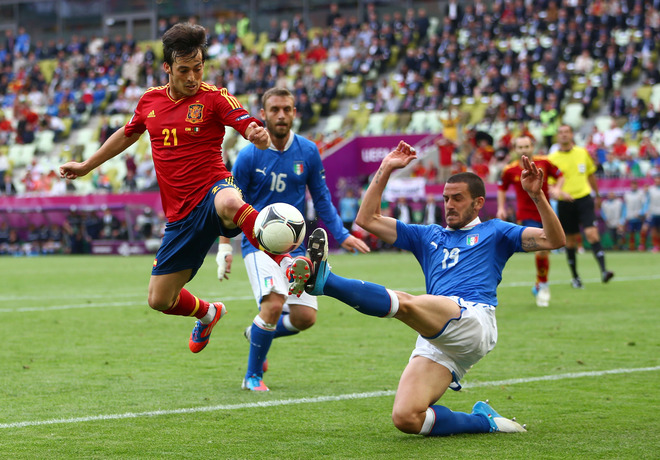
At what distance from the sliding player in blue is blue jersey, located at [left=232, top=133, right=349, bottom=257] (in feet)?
5.18

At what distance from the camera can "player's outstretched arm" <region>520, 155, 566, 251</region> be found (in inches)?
206

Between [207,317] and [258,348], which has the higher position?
[207,317]

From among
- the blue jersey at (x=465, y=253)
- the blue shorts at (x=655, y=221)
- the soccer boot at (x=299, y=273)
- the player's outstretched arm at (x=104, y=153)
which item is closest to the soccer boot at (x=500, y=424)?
the blue jersey at (x=465, y=253)

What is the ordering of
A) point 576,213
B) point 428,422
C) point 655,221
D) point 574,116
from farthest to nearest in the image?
point 574,116 < point 655,221 < point 576,213 < point 428,422

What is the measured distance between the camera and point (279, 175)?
7.28 meters

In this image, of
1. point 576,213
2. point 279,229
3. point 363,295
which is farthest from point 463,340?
point 576,213

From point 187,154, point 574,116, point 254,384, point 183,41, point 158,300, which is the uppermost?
point 183,41

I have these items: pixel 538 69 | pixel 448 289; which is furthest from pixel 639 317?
pixel 538 69

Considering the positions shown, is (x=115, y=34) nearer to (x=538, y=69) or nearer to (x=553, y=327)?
(x=538, y=69)

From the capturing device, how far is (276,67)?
37.1 m

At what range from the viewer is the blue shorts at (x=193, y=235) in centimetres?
605

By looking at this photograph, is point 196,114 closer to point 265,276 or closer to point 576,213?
point 265,276

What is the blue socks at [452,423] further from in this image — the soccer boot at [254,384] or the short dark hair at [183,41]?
the short dark hair at [183,41]

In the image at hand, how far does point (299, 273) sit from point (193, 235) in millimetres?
1624
